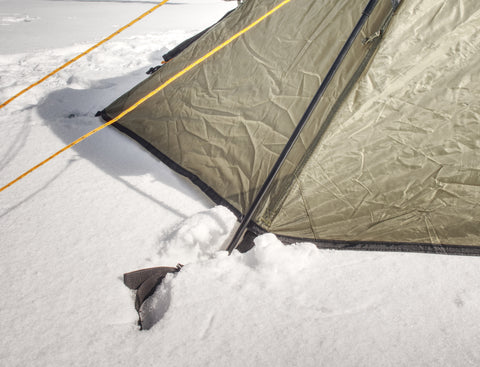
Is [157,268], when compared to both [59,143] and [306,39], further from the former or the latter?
[59,143]

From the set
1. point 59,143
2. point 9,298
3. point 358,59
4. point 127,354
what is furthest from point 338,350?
point 59,143

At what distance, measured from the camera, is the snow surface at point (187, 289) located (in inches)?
37.0

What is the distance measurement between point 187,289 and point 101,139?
1573 millimetres

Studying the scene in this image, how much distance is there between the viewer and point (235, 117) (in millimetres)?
1606

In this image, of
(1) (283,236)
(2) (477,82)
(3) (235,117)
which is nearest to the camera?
(2) (477,82)

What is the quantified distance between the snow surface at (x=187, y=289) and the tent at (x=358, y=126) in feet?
0.44

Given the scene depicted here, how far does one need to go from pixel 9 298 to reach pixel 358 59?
5.48ft

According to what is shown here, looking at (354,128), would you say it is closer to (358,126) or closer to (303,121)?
A: (358,126)

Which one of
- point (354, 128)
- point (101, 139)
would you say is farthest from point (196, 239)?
point (101, 139)

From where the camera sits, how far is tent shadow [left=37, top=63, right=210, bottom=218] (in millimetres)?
1826

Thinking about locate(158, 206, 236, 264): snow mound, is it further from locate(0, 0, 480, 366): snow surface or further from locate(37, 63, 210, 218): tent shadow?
locate(37, 63, 210, 218): tent shadow

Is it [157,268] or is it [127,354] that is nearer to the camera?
[127,354]

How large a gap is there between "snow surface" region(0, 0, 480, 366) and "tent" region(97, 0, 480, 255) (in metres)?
0.14

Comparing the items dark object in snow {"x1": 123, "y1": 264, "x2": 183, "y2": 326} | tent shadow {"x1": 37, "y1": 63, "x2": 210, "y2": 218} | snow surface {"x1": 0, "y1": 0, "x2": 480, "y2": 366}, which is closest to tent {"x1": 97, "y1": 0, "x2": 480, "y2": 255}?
snow surface {"x1": 0, "y1": 0, "x2": 480, "y2": 366}
